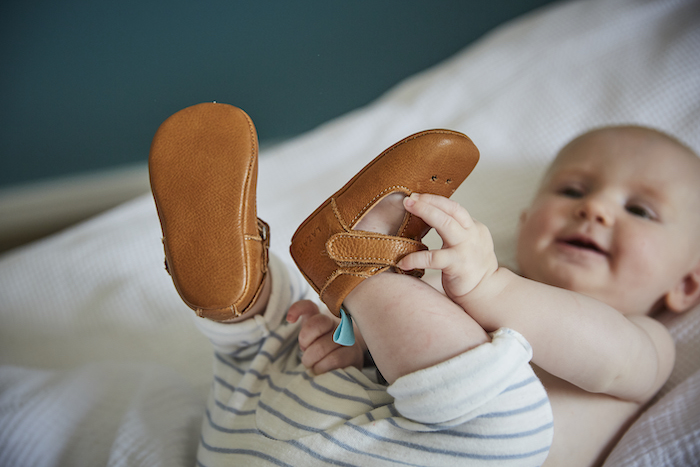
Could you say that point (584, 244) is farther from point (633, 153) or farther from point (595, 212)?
point (633, 153)

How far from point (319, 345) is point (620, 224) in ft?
1.55

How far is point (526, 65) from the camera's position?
1.11 metres

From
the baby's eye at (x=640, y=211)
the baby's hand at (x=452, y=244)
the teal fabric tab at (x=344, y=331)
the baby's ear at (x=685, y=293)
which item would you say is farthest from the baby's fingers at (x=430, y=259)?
the baby's ear at (x=685, y=293)

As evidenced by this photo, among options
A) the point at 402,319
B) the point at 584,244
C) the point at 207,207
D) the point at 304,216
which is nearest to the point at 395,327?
the point at 402,319

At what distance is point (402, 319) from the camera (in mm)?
492

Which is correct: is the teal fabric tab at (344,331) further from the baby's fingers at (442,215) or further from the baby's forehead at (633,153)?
the baby's forehead at (633,153)

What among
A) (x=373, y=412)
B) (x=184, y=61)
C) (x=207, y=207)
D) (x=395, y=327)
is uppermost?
(x=184, y=61)

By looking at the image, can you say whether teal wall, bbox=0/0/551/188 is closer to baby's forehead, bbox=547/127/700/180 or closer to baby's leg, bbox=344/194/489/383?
baby's leg, bbox=344/194/489/383

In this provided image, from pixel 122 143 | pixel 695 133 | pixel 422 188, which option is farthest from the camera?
pixel 122 143

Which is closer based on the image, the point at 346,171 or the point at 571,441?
the point at 571,441

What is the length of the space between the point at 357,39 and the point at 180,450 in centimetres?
87

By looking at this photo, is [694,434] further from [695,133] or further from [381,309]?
[695,133]

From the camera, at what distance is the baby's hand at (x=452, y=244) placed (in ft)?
1.57

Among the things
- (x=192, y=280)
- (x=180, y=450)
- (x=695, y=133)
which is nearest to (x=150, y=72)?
(x=192, y=280)
